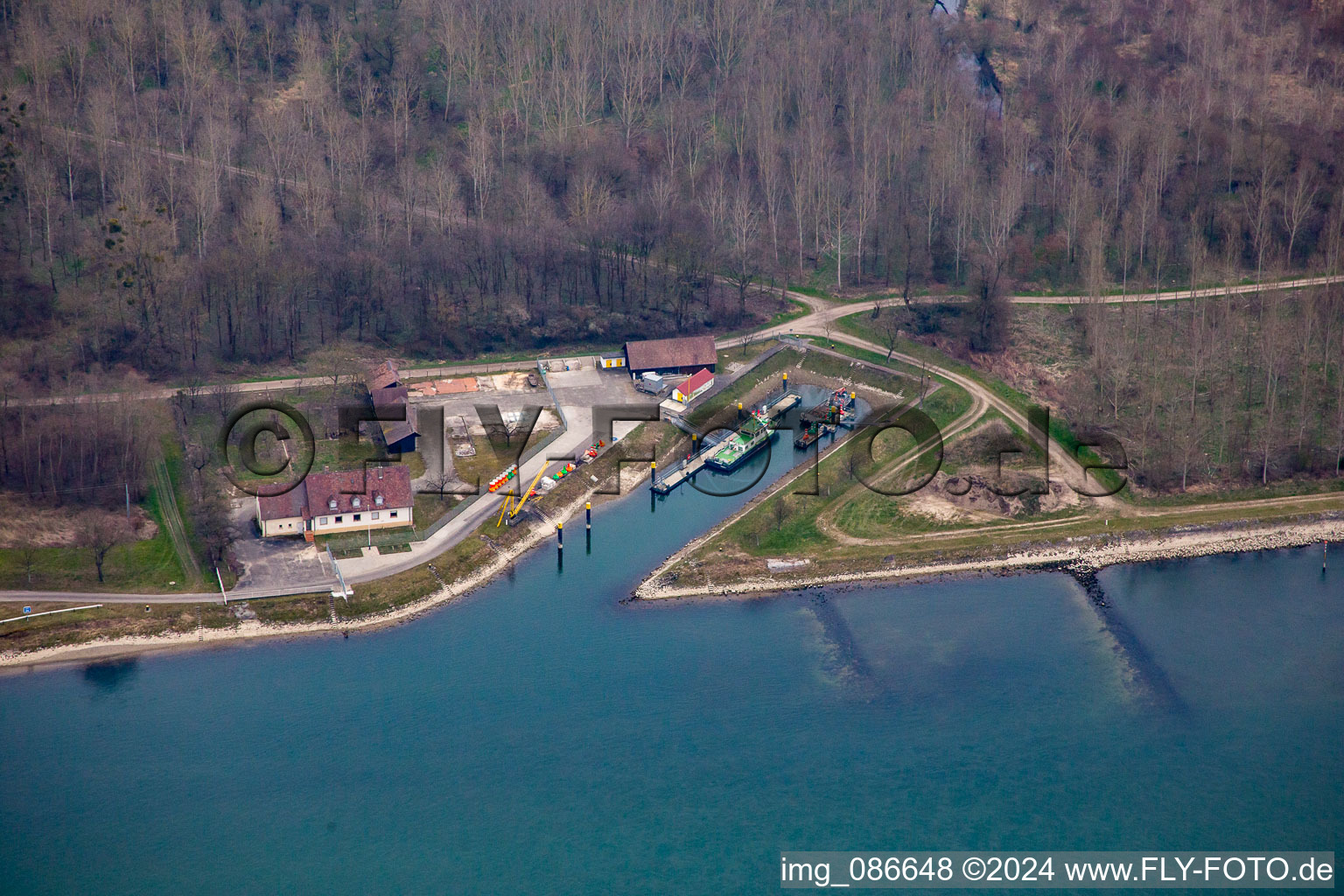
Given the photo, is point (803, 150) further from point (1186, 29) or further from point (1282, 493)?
point (1282, 493)

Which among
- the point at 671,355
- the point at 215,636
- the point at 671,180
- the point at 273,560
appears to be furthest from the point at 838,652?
the point at 671,180

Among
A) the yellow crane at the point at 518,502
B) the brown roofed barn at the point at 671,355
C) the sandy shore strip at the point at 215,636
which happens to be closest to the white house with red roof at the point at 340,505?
the yellow crane at the point at 518,502

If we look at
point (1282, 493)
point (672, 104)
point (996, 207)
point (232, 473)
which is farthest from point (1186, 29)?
point (232, 473)

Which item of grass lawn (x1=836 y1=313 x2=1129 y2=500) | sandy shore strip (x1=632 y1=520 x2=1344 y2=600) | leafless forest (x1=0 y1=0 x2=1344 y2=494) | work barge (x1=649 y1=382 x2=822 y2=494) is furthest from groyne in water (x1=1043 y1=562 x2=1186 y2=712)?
work barge (x1=649 y1=382 x2=822 y2=494)

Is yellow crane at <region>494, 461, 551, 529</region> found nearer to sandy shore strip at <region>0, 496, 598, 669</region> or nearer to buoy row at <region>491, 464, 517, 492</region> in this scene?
buoy row at <region>491, 464, 517, 492</region>

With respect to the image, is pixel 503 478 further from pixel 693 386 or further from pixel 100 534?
pixel 100 534

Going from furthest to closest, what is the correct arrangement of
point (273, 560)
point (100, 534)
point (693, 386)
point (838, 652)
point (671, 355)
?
point (671, 355)
point (693, 386)
point (273, 560)
point (100, 534)
point (838, 652)
